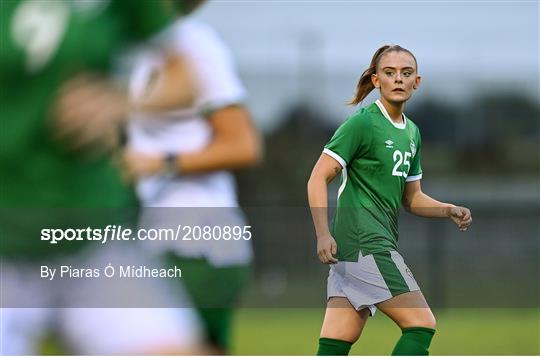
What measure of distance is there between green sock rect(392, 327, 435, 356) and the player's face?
0.62m

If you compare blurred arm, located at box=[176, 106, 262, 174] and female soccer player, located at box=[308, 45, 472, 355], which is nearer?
female soccer player, located at box=[308, 45, 472, 355]

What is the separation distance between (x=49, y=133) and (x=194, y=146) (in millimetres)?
563

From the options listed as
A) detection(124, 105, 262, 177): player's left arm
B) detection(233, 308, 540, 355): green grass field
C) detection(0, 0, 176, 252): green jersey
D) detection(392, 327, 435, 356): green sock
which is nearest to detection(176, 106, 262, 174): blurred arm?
detection(124, 105, 262, 177): player's left arm

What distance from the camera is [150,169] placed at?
11.5 feet

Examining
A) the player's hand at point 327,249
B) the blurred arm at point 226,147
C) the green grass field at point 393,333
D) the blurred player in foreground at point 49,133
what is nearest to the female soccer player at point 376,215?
the player's hand at point 327,249

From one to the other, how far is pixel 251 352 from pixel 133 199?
3919 mm

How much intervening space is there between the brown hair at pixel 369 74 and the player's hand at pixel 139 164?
0.71 meters

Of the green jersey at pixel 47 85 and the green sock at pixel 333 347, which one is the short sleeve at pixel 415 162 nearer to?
the green sock at pixel 333 347

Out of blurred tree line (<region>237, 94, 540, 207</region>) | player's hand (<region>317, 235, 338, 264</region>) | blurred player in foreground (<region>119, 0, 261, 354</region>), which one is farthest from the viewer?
blurred tree line (<region>237, 94, 540, 207</region>)

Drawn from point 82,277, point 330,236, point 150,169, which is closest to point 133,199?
point 150,169

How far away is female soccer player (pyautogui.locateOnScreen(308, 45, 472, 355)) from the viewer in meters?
2.99

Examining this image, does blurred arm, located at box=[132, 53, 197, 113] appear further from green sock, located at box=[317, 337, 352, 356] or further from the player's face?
green sock, located at box=[317, 337, 352, 356]

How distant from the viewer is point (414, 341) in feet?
9.96

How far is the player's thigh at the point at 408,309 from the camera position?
119 inches
